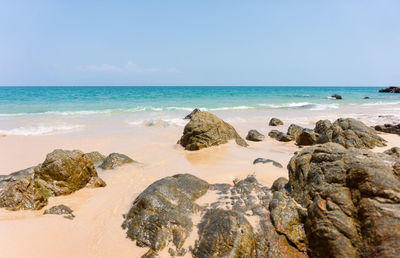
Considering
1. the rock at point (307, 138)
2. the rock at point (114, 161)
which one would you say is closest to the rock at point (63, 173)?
the rock at point (114, 161)

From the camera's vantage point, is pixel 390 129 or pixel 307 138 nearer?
pixel 307 138

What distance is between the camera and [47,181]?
5938 mm

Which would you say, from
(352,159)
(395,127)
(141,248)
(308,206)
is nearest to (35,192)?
(141,248)

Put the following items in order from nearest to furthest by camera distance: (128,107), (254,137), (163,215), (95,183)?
(163,215), (95,183), (254,137), (128,107)

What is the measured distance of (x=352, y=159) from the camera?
12.7 ft

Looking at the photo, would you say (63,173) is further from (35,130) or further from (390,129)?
(390,129)

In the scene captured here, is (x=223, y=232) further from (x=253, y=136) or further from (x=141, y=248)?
(x=253, y=136)

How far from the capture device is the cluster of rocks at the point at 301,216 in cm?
314

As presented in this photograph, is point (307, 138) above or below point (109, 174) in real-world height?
above

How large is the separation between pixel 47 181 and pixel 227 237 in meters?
4.89

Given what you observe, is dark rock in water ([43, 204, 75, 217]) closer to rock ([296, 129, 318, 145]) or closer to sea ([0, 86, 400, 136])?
rock ([296, 129, 318, 145])

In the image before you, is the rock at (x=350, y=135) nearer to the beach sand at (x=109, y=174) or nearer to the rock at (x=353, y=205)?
the beach sand at (x=109, y=174)

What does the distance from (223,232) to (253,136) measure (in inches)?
359

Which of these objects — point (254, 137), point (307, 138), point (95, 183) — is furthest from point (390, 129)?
point (95, 183)
